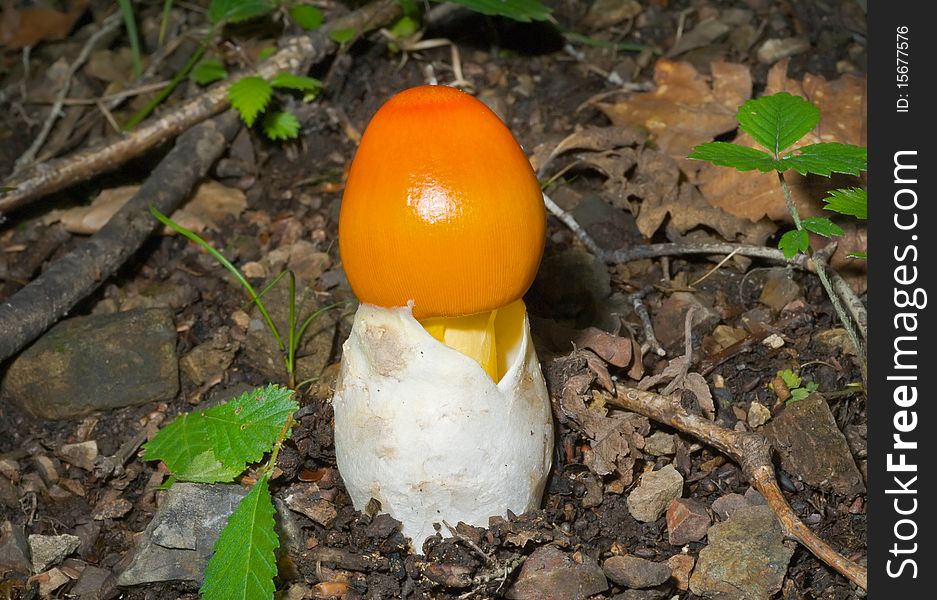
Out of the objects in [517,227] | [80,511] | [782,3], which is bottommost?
[80,511]

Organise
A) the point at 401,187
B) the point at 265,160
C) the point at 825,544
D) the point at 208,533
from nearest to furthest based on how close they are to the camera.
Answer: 1. the point at 401,187
2. the point at 825,544
3. the point at 208,533
4. the point at 265,160

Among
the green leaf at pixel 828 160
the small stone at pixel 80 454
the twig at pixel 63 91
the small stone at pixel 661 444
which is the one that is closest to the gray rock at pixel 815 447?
the small stone at pixel 661 444

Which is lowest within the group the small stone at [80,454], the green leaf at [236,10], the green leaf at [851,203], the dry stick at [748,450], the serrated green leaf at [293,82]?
the small stone at [80,454]

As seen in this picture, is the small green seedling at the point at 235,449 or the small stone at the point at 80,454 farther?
the small stone at the point at 80,454

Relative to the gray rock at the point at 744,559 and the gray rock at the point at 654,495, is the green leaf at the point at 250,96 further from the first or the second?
the gray rock at the point at 744,559

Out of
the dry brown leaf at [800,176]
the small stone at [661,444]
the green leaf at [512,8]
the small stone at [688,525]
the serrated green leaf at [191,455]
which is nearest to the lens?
the small stone at [688,525]

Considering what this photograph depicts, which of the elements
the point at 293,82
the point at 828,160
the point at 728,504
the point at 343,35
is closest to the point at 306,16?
the point at 343,35

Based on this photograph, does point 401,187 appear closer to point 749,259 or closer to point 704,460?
point 704,460

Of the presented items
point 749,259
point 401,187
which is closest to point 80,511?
point 401,187
